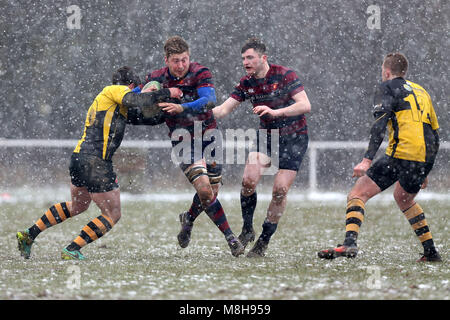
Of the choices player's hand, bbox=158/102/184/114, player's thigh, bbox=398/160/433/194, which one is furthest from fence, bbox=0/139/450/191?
player's thigh, bbox=398/160/433/194

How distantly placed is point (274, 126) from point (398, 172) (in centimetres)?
137

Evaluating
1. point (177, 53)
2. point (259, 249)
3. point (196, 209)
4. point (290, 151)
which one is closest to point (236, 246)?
point (259, 249)

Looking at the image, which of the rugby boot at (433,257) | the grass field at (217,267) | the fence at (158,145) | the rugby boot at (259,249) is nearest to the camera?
the grass field at (217,267)

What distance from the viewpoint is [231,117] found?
820 inches

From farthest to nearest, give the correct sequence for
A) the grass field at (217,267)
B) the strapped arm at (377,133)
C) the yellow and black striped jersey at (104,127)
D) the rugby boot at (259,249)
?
1. the rugby boot at (259,249)
2. the yellow and black striped jersey at (104,127)
3. the strapped arm at (377,133)
4. the grass field at (217,267)

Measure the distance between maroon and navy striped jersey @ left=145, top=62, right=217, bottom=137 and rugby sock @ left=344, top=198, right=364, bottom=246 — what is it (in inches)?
63.6

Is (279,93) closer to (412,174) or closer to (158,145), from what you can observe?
(412,174)

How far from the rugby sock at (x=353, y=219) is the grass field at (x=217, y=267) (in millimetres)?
254

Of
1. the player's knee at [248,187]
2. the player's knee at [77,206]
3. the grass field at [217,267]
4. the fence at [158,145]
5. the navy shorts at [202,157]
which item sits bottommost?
the grass field at [217,267]

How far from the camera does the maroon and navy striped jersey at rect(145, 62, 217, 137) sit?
729 cm

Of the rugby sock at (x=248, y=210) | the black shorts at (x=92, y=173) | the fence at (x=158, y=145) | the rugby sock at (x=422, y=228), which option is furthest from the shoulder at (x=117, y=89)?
the fence at (x=158, y=145)

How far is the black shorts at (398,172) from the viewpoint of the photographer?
6.51m

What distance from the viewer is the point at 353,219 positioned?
6.54 m

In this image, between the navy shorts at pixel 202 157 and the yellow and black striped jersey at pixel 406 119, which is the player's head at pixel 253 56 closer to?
the navy shorts at pixel 202 157
